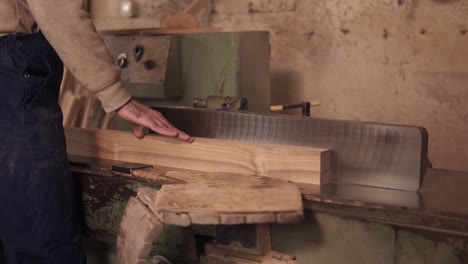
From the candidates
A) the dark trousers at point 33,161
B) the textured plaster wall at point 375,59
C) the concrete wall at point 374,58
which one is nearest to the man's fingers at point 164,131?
the dark trousers at point 33,161

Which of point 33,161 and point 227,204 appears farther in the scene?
point 33,161

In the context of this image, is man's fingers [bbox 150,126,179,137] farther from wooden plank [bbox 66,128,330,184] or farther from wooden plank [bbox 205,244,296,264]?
wooden plank [bbox 205,244,296,264]

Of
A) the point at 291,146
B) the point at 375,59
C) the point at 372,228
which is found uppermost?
the point at 375,59

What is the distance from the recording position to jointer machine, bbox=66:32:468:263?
3.37ft

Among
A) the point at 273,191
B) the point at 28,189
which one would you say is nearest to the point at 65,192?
the point at 28,189

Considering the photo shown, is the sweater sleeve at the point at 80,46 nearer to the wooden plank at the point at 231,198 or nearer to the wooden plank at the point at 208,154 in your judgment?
the wooden plank at the point at 208,154

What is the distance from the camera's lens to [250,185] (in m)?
1.15

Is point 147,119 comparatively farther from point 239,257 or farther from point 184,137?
point 239,257

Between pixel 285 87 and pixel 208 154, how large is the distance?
133 cm

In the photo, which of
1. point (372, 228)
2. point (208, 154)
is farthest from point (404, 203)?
point (208, 154)

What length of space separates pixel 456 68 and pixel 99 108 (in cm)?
166

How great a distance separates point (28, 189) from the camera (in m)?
1.29

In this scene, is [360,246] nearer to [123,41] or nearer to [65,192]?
[65,192]

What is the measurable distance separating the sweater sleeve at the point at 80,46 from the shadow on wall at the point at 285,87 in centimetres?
138
